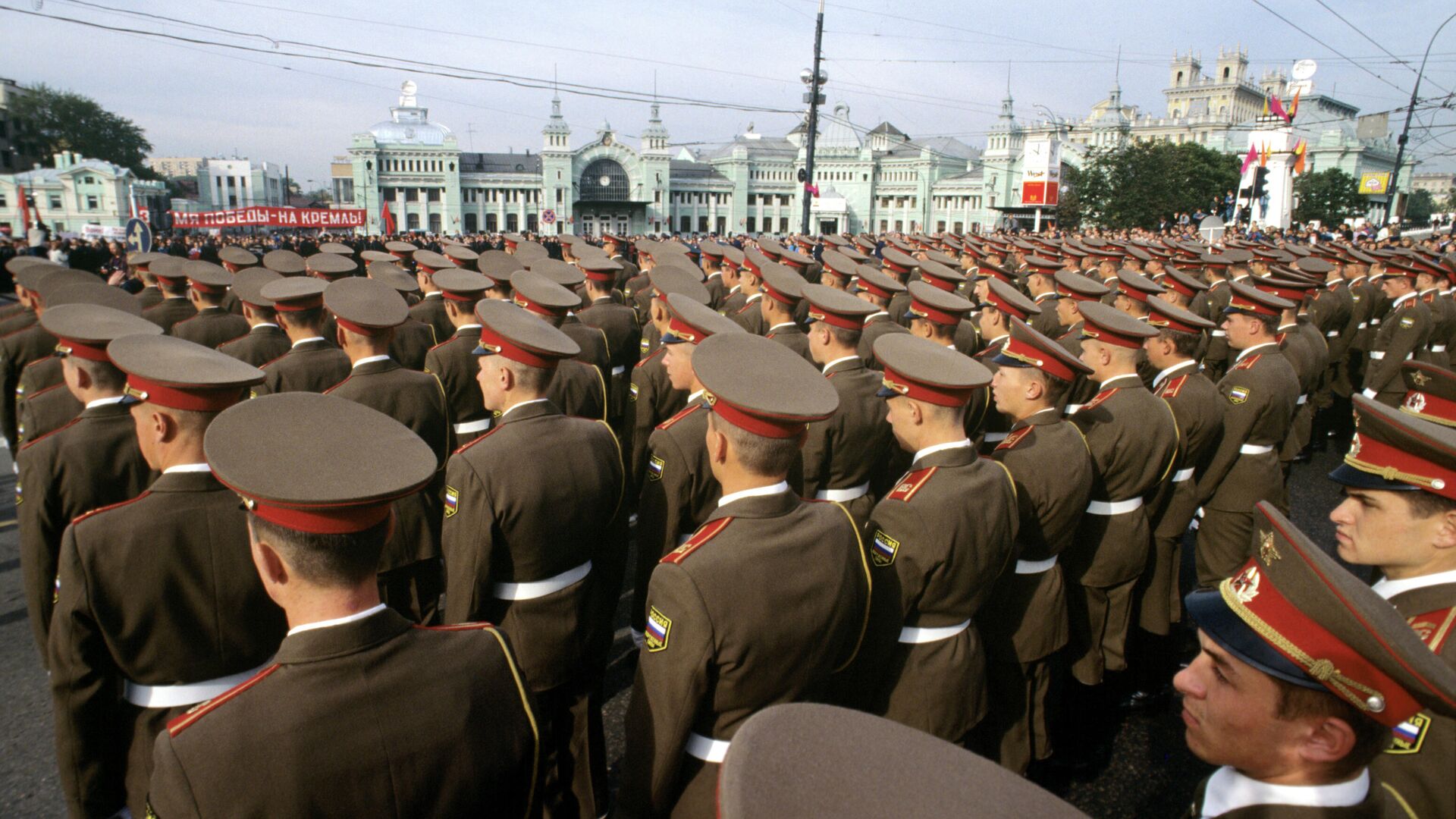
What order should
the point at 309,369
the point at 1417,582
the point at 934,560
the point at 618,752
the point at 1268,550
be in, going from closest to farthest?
the point at 1268,550 < the point at 1417,582 < the point at 934,560 < the point at 618,752 < the point at 309,369

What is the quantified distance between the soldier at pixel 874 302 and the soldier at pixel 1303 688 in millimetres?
4804

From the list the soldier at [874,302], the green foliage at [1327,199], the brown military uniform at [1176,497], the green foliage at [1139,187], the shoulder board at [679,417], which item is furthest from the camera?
the green foliage at [1327,199]

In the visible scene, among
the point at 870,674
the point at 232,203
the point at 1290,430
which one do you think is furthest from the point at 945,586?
the point at 232,203

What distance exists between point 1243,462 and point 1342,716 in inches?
172

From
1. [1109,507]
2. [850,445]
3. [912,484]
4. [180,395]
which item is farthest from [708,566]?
[1109,507]

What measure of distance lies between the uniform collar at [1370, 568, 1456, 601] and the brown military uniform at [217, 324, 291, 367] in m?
A: 6.10

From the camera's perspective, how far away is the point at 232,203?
103 m

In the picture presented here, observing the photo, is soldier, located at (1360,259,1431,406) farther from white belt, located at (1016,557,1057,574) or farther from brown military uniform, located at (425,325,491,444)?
brown military uniform, located at (425,325,491,444)

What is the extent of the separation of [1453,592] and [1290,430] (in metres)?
4.90

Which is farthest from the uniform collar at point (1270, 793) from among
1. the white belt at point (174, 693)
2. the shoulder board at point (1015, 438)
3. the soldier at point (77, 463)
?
the soldier at point (77, 463)

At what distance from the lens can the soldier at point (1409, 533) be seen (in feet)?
6.12

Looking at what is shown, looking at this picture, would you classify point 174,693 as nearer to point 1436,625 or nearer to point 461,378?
point 461,378

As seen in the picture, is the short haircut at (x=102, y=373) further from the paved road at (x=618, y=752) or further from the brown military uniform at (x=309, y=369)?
the paved road at (x=618, y=752)

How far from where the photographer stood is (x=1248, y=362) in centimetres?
521
